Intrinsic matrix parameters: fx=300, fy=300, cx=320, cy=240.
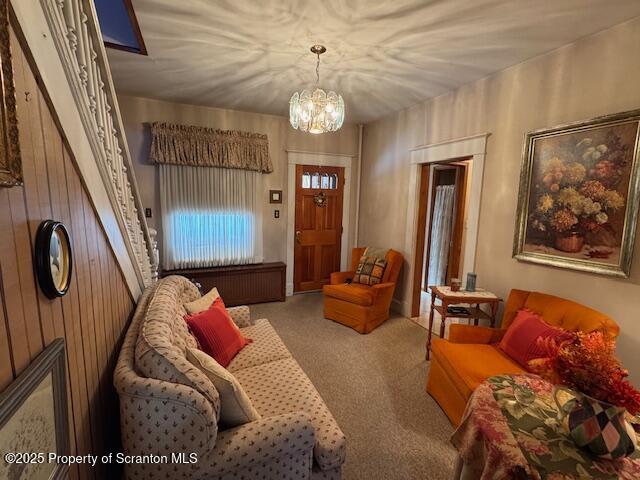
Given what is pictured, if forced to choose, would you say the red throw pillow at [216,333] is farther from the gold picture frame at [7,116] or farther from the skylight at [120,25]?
the skylight at [120,25]

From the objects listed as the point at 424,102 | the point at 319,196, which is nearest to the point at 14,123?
the point at 424,102

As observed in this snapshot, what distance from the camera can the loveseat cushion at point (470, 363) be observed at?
1.90 metres

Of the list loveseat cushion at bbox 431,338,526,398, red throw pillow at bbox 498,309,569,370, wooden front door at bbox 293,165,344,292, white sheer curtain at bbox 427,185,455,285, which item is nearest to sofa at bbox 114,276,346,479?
loveseat cushion at bbox 431,338,526,398

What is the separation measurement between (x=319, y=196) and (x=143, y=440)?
3917 millimetres

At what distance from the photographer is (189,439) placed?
1154 mm

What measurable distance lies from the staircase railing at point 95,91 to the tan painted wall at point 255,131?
6.61 ft

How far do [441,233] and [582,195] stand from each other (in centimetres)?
272

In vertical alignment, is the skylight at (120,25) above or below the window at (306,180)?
above

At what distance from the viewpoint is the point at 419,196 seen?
3.76m

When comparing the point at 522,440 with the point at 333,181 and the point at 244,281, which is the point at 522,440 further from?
the point at 333,181

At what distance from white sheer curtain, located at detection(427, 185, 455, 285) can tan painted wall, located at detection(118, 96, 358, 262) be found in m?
1.35

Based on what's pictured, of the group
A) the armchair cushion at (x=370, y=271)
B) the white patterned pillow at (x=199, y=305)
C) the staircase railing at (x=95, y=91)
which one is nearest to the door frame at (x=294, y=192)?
the armchair cushion at (x=370, y=271)

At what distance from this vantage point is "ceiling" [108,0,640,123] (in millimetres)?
1877

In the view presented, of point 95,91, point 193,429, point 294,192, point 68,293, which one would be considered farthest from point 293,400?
point 294,192
